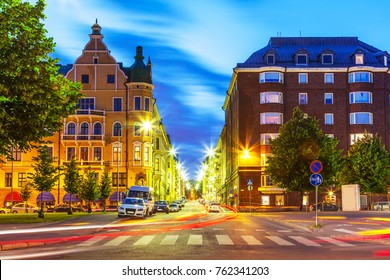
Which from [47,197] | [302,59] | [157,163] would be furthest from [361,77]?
[47,197]

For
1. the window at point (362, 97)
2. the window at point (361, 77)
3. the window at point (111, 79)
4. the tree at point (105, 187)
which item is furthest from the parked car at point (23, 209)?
the window at point (361, 77)

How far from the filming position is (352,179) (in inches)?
2657

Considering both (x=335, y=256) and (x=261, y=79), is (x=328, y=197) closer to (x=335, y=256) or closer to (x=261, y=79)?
(x=261, y=79)

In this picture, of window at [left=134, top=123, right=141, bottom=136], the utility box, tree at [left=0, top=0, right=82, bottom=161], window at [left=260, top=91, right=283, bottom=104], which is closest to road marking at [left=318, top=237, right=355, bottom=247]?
tree at [left=0, top=0, right=82, bottom=161]

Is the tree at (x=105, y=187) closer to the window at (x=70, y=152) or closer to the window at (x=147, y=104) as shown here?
the window at (x=70, y=152)

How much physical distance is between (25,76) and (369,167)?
49.8 meters

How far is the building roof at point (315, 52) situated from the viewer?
81.8 meters

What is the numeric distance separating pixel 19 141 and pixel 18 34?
17.6 feet

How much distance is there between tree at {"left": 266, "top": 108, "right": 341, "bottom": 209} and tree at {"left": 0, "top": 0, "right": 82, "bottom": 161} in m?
36.9

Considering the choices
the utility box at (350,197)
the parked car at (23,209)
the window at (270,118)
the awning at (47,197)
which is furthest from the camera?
the awning at (47,197)

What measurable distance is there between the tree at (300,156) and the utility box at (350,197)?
7236 millimetres

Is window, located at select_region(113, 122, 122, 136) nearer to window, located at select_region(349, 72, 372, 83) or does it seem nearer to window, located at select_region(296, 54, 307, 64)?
window, located at select_region(296, 54, 307, 64)

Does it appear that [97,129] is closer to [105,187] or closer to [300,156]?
[105,187]
